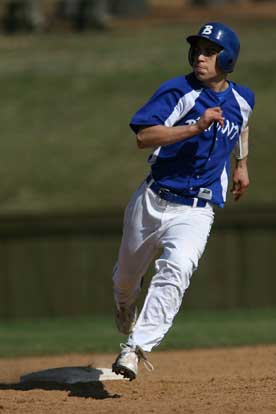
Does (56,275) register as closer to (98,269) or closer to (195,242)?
(98,269)

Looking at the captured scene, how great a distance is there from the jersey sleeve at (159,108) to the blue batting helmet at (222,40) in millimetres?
339

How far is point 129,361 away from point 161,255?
2.78ft

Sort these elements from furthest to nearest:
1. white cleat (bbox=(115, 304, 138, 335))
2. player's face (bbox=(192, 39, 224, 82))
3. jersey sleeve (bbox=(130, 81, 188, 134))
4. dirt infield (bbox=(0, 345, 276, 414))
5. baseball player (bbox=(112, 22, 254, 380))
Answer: white cleat (bbox=(115, 304, 138, 335)) < player's face (bbox=(192, 39, 224, 82)) < jersey sleeve (bbox=(130, 81, 188, 134)) < baseball player (bbox=(112, 22, 254, 380)) < dirt infield (bbox=(0, 345, 276, 414))

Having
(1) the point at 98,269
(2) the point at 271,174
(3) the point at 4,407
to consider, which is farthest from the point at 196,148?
(2) the point at 271,174

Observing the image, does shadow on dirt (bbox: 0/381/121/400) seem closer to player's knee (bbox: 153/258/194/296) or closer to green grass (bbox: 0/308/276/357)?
player's knee (bbox: 153/258/194/296)

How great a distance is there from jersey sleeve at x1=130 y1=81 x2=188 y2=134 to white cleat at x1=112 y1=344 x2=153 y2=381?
137cm

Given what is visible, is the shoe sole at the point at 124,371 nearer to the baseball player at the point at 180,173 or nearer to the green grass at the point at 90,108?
the baseball player at the point at 180,173

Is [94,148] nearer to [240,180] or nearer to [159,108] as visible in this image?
[240,180]

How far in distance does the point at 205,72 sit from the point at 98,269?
329 inches

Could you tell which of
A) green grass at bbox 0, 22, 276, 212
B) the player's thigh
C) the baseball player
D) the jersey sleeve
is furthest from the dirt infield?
green grass at bbox 0, 22, 276, 212

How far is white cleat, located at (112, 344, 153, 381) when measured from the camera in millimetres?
6727

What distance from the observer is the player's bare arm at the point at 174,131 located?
6727mm

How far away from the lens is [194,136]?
715 cm

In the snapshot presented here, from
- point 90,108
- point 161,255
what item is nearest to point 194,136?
point 161,255
